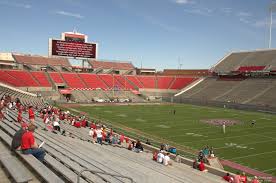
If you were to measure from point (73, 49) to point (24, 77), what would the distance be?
11.6 meters

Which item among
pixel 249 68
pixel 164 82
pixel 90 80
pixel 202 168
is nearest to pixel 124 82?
pixel 90 80

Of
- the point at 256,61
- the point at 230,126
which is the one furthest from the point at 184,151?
the point at 256,61

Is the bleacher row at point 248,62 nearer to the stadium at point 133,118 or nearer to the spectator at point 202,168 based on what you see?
the stadium at point 133,118

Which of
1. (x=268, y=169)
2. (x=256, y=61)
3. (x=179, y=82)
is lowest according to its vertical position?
(x=268, y=169)

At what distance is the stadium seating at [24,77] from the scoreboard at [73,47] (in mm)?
6553

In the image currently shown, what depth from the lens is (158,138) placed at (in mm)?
28188

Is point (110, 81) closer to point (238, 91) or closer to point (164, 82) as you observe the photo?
point (164, 82)

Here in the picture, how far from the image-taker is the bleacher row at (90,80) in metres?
65.5

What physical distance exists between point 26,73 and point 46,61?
56.8ft

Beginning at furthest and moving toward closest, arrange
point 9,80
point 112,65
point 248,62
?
point 112,65, point 248,62, point 9,80

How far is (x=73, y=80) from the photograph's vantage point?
7288cm

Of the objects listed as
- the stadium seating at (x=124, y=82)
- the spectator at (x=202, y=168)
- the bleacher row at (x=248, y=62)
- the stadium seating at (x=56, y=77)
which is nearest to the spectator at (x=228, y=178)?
the spectator at (x=202, y=168)

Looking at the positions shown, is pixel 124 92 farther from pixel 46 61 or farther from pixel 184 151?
pixel 184 151

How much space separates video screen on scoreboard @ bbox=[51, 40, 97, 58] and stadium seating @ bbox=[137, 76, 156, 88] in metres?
15.6
